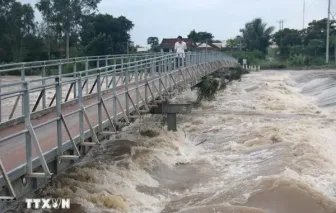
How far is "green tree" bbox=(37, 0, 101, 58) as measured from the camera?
180ft

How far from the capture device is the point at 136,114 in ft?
35.6

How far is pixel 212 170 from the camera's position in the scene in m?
11.1

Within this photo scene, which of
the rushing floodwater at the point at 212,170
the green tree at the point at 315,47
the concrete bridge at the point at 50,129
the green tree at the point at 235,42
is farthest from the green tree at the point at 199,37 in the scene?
the concrete bridge at the point at 50,129

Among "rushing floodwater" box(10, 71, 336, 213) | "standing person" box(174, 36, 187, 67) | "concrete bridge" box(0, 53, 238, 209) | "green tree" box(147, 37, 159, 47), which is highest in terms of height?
"green tree" box(147, 37, 159, 47)

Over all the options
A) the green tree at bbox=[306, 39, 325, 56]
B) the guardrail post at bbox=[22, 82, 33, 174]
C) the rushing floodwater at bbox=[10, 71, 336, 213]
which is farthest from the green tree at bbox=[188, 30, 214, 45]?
the guardrail post at bbox=[22, 82, 33, 174]

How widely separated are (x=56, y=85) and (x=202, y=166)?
574 cm

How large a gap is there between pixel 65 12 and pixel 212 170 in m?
47.0

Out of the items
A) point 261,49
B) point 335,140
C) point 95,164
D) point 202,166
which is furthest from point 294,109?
point 261,49

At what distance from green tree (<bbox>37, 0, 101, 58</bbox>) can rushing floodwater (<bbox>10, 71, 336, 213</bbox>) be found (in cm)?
4015

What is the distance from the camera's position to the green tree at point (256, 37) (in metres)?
77.1

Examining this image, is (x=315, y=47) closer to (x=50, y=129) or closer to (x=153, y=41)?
(x=153, y=41)

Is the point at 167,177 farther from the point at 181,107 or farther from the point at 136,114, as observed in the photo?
the point at 181,107

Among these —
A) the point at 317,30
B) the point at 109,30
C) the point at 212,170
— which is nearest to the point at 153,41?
the point at 109,30

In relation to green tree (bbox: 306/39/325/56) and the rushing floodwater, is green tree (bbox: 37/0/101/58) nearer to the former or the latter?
green tree (bbox: 306/39/325/56)
